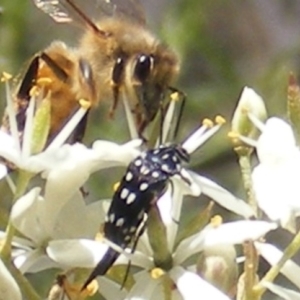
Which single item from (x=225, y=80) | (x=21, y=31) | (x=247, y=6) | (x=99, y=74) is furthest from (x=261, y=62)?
(x=99, y=74)

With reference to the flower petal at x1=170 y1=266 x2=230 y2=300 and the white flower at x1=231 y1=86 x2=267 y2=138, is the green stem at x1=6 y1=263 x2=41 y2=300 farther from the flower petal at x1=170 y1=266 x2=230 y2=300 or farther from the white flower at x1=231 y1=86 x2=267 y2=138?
the white flower at x1=231 y1=86 x2=267 y2=138

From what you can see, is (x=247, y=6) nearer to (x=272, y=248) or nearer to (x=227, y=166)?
(x=227, y=166)

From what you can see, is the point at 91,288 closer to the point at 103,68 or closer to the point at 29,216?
the point at 29,216

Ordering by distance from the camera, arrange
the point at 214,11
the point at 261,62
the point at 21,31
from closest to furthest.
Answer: the point at 21,31 < the point at 214,11 < the point at 261,62

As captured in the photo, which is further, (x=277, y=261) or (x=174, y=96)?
(x=174, y=96)

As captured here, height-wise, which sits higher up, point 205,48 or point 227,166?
point 205,48

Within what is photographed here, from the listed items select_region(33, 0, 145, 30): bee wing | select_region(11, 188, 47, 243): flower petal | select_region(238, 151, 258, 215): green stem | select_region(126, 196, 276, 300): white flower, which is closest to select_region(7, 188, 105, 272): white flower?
select_region(11, 188, 47, 243): flower petal

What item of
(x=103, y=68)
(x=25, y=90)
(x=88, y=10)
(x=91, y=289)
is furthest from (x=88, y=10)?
(x=91, y=289)
